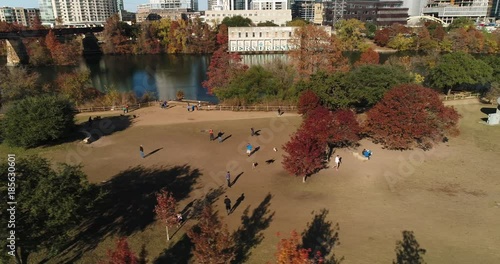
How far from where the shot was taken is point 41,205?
46.4 feet

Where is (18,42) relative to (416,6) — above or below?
below

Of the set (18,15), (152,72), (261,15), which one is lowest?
(152,72)

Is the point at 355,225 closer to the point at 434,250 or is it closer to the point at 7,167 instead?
the point at 434,250

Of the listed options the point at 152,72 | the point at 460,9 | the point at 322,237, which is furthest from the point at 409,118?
the point at 460,9

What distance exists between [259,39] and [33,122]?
270ft

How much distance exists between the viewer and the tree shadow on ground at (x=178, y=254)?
1622 centimetres

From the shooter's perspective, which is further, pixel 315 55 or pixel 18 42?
pixel 18 42

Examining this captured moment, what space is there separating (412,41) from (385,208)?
9578 centimetres

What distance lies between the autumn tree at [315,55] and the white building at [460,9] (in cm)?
10859

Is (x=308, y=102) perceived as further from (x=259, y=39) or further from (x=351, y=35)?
(x=351, y=35)

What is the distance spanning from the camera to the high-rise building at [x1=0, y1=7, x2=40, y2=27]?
169 m

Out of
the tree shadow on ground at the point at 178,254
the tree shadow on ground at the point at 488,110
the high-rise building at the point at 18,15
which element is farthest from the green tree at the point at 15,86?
the high-rise building at the point at 18,15

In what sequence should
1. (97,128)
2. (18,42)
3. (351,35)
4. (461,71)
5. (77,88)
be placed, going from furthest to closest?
(351,35)
(18,42)
(77,88)
(461,71)
(97,128)

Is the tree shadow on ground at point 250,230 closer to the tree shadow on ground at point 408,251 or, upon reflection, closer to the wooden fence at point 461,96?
the tree shadow on ground at point 408,251
